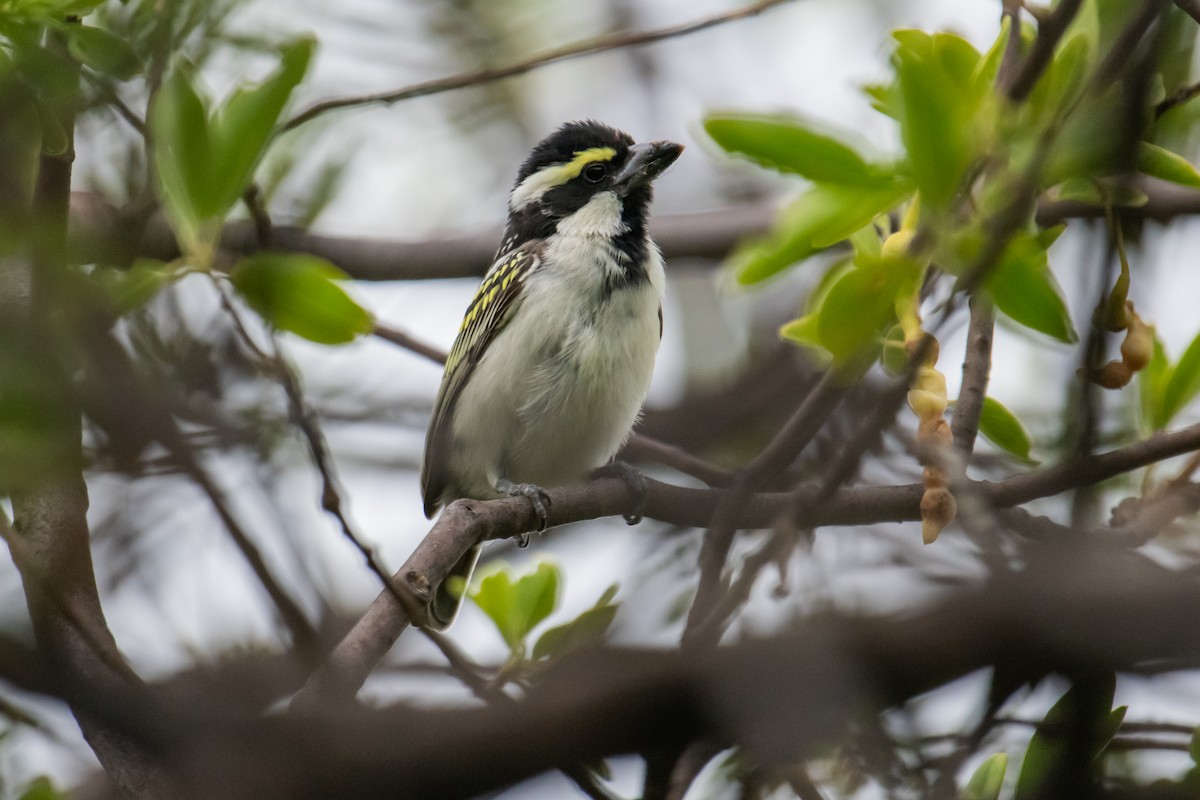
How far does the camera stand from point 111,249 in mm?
2709

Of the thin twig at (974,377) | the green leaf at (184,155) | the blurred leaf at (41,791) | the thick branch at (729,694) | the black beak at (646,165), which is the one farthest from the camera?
the black beak at (646,165)

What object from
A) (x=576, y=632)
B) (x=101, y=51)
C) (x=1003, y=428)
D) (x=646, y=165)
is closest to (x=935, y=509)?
(x=1003, y=428)

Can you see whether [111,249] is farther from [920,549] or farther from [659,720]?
[920,549]

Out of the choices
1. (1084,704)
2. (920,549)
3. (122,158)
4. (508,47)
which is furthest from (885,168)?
(508,47)

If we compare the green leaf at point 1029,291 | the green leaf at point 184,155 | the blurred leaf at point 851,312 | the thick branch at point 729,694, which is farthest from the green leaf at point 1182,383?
the green leaf at point 184,155

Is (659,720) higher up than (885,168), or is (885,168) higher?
(885,168)

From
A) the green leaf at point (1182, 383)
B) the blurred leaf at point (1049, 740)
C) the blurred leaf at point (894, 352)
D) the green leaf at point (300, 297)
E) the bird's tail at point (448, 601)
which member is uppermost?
the green leaf at point (1182, 383)

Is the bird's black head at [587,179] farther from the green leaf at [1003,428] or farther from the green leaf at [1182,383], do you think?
the green leaf at [1182,383]

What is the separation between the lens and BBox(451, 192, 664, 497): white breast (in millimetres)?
4816

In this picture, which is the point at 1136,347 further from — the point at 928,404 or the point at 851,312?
the point at 851,312

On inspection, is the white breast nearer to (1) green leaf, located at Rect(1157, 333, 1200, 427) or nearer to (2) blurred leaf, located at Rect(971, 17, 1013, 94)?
(1) green leaf, located at Rect(1157, 333, 1200, 427)

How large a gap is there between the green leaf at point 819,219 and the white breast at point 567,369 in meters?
2.68

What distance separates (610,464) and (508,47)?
3931 millimetres

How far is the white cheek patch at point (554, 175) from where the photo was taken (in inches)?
208
